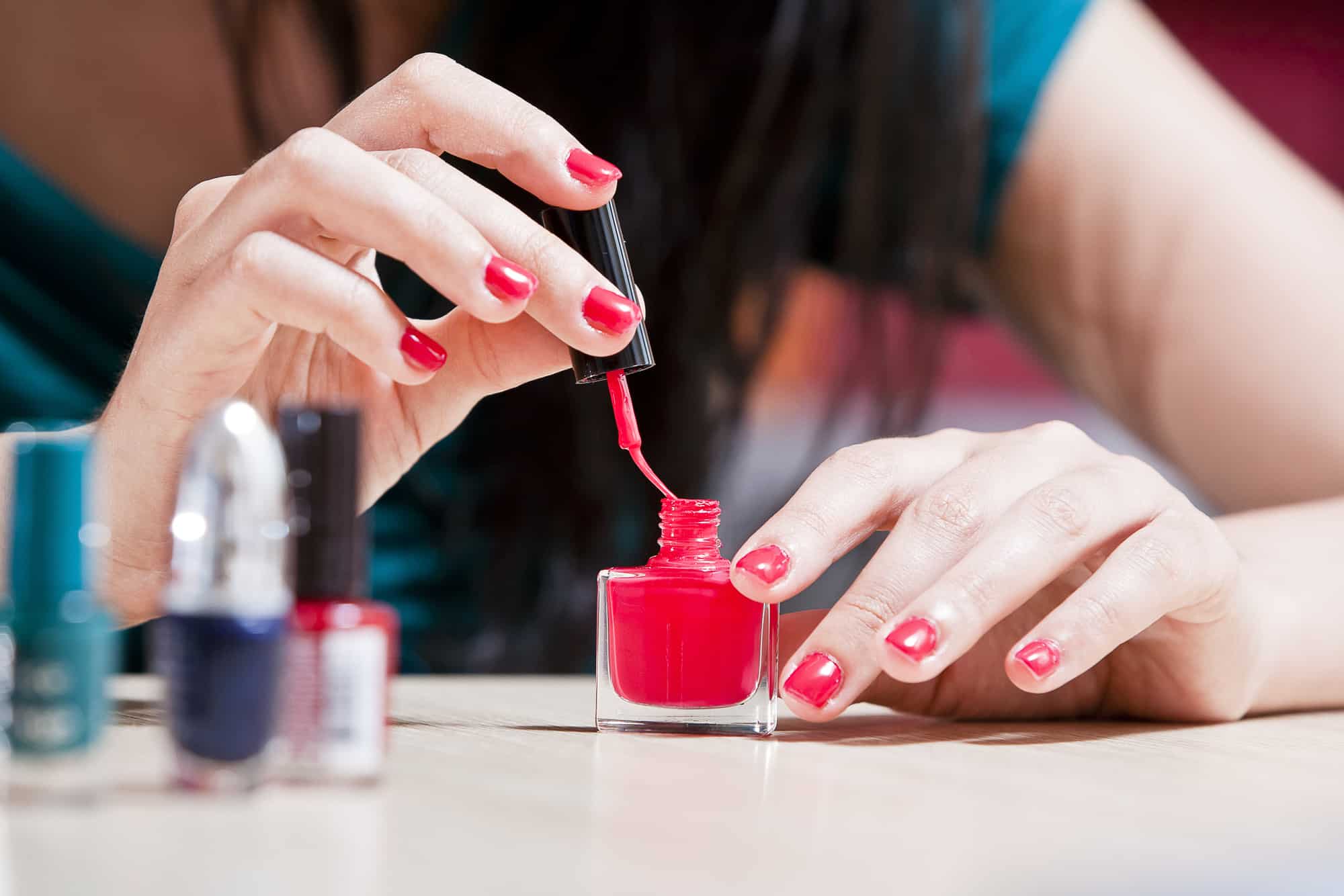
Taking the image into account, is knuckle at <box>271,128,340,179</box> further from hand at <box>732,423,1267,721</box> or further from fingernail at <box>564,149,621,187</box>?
hand at <box>732,423,1267,721</box>

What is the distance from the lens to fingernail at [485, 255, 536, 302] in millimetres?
683

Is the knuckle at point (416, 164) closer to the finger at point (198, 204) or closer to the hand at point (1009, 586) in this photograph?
the finger at point (198, 204)

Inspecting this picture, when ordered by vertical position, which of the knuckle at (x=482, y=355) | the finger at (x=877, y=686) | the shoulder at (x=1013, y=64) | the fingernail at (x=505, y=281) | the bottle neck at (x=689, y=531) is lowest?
the finger at (x=877, y=686)

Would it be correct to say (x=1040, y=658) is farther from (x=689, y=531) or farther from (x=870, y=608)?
(x=689, y=531)

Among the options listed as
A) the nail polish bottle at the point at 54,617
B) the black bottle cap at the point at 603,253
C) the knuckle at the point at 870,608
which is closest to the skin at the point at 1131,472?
the knuckle at the point at 870,608

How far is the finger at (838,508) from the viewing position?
2.26 ft

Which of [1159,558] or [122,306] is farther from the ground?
[122,306]

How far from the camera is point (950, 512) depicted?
2.47 ft

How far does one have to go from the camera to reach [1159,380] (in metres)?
1.48

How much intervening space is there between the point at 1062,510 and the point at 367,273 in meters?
0.50

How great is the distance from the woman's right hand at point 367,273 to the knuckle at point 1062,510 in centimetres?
26

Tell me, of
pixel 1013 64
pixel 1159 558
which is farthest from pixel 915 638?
pixel 1013 64

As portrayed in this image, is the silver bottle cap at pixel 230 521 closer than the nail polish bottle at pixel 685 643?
Yes

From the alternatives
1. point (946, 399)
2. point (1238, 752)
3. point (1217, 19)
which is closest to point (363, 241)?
point (1238, 752)
